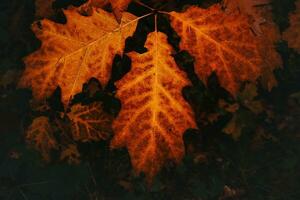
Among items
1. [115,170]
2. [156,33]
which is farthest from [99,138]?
[156,33]

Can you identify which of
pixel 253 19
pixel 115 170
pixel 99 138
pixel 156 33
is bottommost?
pixel 115 170

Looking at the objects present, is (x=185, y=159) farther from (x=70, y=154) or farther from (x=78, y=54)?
(x=78, y=54)

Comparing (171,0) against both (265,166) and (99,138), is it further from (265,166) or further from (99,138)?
(265,166)

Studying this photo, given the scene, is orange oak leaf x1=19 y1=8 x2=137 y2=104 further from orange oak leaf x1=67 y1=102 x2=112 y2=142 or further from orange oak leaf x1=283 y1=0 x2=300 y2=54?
orange oak leaf x1=283 y1=0 x2=300 y2=54

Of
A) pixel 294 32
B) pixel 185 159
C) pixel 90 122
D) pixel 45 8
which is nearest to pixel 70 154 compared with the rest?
pixel 90 122

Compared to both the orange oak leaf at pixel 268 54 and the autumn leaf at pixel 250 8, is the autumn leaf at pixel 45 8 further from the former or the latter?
the orange oak leaf at pixel 268 54

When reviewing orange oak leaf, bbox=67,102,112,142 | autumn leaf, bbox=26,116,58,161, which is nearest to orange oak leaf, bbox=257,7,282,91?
orange oak leaf, bbox=67,102,112,142
